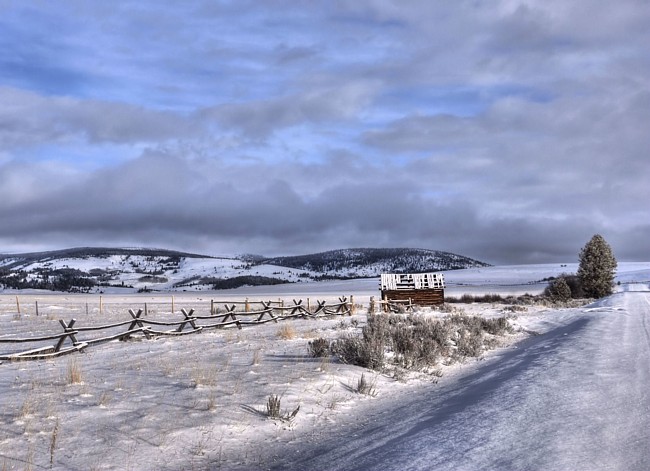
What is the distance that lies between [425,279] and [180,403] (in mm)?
40900

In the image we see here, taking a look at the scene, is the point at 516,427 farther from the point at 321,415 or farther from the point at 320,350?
the point at 320,350

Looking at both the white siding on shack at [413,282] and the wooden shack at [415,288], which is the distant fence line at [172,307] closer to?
the wooden shack at [415,288]

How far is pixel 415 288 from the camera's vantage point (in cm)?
4675

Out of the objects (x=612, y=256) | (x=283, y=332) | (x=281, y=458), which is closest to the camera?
(x=281, y=458)

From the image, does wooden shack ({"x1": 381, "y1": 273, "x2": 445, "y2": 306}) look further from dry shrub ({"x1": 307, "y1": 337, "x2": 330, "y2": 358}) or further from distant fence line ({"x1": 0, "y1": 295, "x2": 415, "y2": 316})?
dry shrub ({"x1": 307, "y1": 337, "x2": 330, "y2": 358})

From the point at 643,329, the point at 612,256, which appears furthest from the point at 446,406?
the point at 612,256

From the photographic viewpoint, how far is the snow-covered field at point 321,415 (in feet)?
18.7

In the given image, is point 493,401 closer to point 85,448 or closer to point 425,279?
point 85,448

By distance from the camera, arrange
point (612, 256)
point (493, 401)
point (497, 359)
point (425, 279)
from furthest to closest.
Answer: point (612, 256)
point (425, 279)
point (497, 359)
point (493, 401)

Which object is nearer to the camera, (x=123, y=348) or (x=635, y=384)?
(x=635, y=384)

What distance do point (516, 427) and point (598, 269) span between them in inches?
2305

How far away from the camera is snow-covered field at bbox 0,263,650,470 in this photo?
18.7ft

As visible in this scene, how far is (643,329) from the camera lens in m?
17.2

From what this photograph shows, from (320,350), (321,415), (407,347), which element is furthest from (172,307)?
(321,415)
